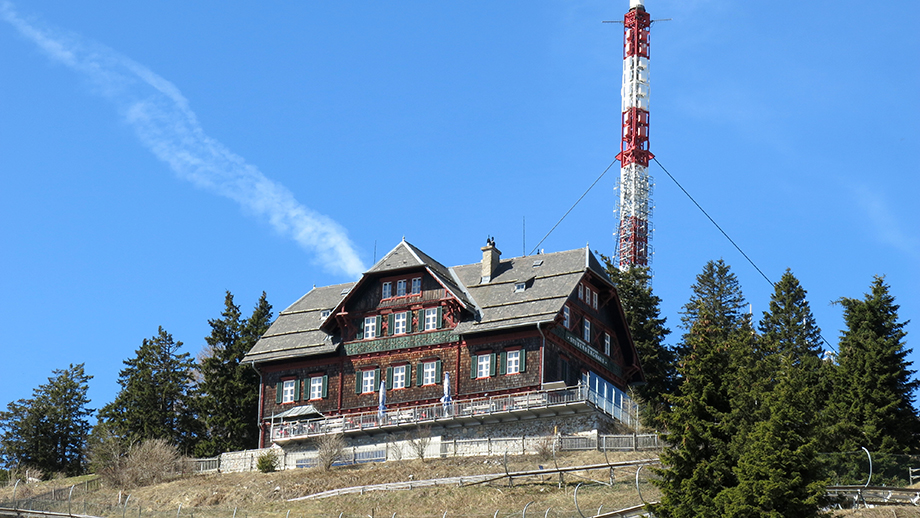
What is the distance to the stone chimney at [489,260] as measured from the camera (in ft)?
234

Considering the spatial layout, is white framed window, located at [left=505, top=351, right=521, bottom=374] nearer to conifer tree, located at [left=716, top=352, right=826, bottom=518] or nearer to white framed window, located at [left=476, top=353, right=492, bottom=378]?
white framed window, located at [left=476, top=353, right=492, bottom=378]

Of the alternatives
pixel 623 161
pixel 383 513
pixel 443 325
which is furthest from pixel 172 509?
pixel 623 161

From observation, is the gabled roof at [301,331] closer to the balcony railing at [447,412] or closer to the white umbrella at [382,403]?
the white umbrella at [382,403]

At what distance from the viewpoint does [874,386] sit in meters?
59.2

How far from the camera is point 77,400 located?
81.8 m

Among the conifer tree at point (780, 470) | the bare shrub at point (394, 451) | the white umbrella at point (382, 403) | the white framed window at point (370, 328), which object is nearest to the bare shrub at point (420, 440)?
the bare shrub at point (394, 451)

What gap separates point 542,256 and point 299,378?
544 inches

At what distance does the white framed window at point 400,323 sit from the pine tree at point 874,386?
21.0 meters

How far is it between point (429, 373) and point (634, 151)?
26226 mm

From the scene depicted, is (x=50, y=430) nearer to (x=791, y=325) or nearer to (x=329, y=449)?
(x=329, y=449)

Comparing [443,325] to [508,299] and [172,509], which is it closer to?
[508,299]

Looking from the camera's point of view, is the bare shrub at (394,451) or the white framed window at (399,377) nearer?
the bare shrub at (394,451)

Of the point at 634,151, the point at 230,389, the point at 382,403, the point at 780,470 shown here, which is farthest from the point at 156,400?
the point at 780,470

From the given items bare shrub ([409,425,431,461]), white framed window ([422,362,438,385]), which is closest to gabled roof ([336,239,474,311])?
white framed window ([422,362,438,385])
